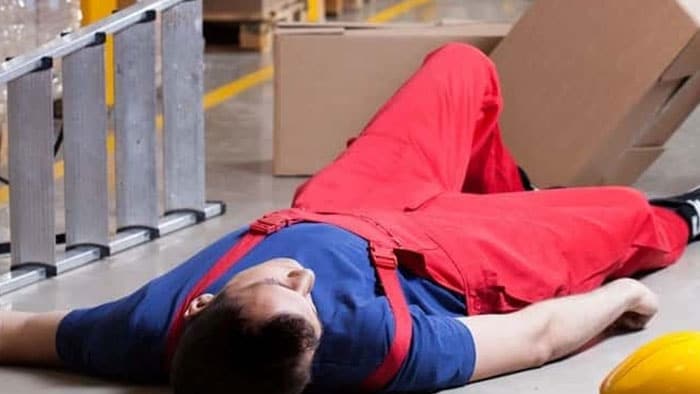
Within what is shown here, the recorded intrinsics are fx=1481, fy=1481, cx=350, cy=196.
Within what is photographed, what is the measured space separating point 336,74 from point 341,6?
214 inches

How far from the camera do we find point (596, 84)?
465 cm

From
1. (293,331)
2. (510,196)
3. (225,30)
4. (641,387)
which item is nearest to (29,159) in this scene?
(510,196)

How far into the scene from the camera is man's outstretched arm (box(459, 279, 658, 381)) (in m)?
3.00

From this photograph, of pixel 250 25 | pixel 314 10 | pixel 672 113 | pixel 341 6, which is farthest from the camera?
pixel 341 6

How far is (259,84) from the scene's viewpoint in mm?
7191

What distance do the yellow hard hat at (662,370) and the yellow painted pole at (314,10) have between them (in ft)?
21.9

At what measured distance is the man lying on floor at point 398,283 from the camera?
259cm

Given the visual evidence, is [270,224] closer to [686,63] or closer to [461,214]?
[461,214]

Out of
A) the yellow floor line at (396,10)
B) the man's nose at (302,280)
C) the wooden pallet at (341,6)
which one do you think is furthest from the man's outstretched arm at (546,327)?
the wooden pallet at (341,6)

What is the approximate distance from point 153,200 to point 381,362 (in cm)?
174

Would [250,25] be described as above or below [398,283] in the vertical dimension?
below

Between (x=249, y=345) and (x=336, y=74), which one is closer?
(x=249, y=345)

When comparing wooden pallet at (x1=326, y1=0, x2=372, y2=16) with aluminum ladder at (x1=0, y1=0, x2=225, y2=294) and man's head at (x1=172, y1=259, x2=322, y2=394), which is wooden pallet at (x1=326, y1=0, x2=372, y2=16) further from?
man's head at (x1=172, y1=259, x2=322, y2=394)

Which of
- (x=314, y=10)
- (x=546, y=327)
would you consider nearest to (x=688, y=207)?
(x=546, y=327)
